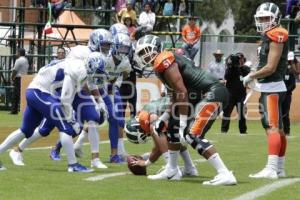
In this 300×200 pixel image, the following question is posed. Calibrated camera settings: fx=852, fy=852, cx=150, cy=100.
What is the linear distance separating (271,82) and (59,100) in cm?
255

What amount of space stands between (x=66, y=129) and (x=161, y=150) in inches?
45.2

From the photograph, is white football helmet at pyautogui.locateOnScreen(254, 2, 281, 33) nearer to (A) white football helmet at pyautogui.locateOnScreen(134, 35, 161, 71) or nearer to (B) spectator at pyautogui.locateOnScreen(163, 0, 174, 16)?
(A) white football helmet at pyautogui.locateOnScreen(134, 35, 161, 71)

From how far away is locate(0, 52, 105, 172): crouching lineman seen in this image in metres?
9.95

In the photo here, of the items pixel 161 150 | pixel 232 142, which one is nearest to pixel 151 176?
pixel 161 150

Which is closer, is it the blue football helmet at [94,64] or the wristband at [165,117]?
the wristband at [165,117]

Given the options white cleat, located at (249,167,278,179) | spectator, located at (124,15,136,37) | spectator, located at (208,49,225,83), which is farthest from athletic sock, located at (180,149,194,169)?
spectator, located at (124,15,136,37)

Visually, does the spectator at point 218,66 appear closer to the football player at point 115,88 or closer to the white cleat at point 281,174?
the football player at point 115,88

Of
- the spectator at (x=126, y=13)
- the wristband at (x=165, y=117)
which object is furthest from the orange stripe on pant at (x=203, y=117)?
the spectator at (x=126, y=13)

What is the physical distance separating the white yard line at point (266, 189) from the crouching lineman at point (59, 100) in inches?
91.4

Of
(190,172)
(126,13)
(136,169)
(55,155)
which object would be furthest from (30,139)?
(126,13)

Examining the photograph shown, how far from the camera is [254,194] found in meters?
8.47

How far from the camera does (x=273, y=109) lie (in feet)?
32.7

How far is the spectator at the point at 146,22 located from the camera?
80.3 feet

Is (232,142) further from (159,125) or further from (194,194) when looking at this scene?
(194,194)
